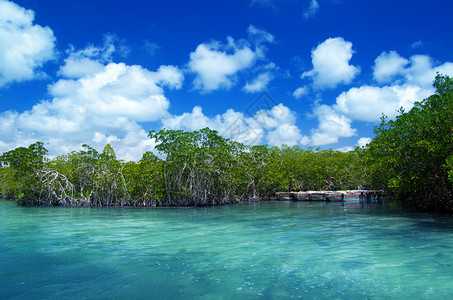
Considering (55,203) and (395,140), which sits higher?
(395,140)

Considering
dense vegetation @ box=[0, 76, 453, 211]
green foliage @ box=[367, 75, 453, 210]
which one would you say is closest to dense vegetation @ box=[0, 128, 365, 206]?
dense vegetation @ box=[0, 76, 453, 211]

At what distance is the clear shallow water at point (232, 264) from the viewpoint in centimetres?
421

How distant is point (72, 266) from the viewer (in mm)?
5574

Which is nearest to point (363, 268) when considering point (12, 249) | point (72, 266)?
point (72, 266)

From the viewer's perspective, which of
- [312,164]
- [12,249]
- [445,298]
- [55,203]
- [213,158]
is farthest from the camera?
[312,164]

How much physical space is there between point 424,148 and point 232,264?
9.69m

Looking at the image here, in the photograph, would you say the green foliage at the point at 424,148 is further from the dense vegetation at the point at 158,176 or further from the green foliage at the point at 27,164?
the green foliage at the point at 27,164

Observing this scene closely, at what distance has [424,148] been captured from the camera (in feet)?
38.0

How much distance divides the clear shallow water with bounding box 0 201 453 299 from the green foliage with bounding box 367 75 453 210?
325cm

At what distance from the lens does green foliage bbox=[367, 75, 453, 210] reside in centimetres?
1098

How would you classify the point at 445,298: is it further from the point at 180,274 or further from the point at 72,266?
the point at 72,266

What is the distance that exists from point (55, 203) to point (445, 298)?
84.1ft

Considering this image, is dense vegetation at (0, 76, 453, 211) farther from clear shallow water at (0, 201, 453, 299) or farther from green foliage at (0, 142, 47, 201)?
clear shallow water at (0, 201, 453, 299)

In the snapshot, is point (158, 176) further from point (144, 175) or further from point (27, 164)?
point (27, 164)
